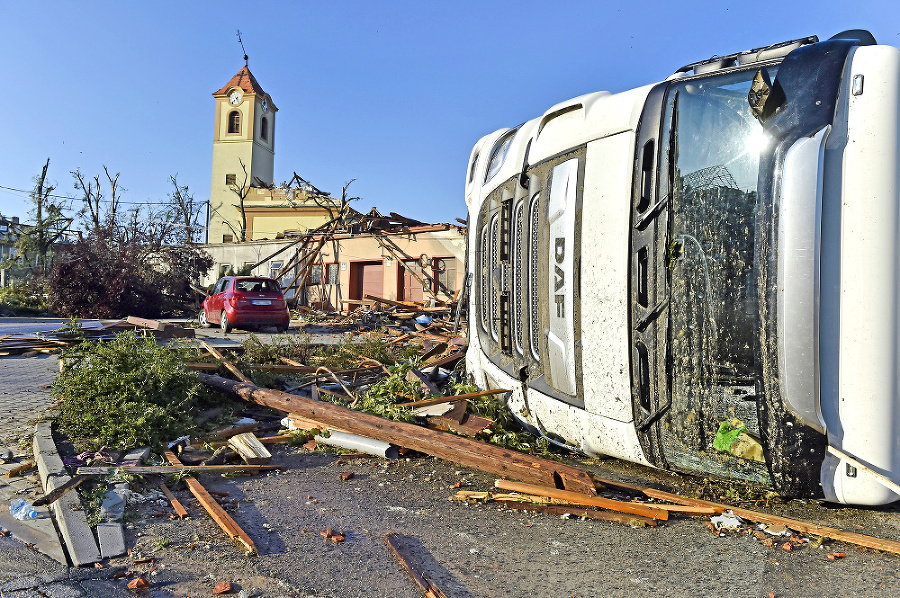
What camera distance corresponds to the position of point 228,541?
10.7ft

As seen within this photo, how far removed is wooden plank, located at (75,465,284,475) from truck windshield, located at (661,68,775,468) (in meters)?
3.02

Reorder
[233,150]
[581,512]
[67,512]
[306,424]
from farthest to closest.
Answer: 1. [233,150]
2. [306,424]
3. [581,512]
4. [67,512]

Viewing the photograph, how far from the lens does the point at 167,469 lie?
4320 millimetres

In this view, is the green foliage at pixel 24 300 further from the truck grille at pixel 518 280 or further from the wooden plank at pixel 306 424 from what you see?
the truck grille at pixel 518 280

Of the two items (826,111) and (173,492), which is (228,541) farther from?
(826,111)

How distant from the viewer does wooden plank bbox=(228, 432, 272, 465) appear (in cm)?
476

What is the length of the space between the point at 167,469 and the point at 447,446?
1956 mm

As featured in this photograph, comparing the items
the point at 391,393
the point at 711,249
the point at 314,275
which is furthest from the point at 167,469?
the point at 314,275

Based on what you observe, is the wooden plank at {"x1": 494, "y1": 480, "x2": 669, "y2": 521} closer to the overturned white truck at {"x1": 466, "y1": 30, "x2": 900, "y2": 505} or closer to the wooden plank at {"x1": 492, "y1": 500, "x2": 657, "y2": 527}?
the wooden plank at {"x1": 492, "y1": 500, "x2": 657, "y2": 527}

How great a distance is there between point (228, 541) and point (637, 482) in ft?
8.34

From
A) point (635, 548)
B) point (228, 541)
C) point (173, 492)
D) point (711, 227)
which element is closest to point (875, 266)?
point (711, 227)

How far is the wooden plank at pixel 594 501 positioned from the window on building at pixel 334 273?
2429 cm

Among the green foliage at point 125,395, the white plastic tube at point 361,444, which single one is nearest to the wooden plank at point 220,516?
the green foliage at point 125,395

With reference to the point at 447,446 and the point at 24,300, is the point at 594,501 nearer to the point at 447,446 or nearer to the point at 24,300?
the point at 447,446
